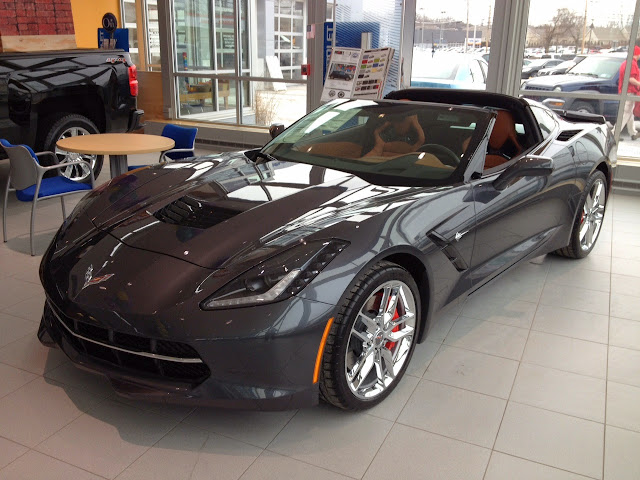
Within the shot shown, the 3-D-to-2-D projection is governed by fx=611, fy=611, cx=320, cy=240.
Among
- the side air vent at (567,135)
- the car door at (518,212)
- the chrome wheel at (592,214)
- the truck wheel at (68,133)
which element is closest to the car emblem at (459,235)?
the car door at (518,212)

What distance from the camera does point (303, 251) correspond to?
226 centimetres

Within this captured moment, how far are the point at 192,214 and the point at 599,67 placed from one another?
6.12 m

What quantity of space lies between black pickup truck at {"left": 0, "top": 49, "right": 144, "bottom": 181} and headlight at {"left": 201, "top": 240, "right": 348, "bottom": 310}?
150 inches

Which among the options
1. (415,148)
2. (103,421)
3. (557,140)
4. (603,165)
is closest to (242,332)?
(103,421)

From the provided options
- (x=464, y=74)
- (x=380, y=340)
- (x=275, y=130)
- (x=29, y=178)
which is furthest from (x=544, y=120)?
(x=464, y=74)

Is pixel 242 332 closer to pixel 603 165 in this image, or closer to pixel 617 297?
pixel 617 297

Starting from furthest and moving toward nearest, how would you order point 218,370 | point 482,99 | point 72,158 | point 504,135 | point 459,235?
point 72,158 → point 482,99 → point 504,135 → point 459,235 → point 218,370

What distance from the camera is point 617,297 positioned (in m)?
3.81

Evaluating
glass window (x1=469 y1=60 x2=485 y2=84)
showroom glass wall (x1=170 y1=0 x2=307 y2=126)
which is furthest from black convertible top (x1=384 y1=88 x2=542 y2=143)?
showroom glass wall (x1=170 y1=0 x2=307 y2=126)

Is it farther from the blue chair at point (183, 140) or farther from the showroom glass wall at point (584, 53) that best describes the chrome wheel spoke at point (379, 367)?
the showroom glass wall at point (584, 53)

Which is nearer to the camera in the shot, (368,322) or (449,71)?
(368,322)

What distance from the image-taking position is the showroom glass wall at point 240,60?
905 centimetres

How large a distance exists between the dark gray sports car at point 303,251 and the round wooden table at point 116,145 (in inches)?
47.1

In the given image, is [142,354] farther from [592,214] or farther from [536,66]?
[536,66]
